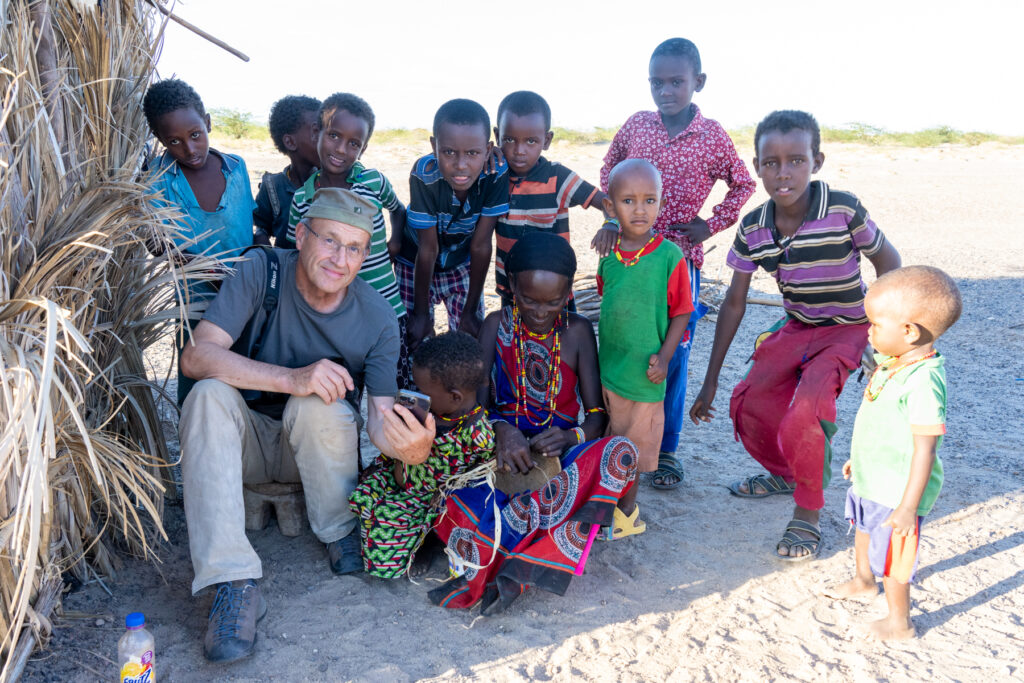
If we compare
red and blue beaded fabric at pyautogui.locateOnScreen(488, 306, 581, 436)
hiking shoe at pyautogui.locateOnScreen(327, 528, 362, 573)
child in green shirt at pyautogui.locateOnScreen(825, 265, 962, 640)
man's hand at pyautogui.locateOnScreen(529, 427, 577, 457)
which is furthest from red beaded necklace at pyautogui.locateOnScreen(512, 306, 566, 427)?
child in green shirt at pyautogui.locateOnScreen(825, 265, 962, 640)

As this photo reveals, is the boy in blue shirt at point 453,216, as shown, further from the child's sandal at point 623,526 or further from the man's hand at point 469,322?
the child's sandal at point 623,526

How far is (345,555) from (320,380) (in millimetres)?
777

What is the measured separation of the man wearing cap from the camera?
2.78m

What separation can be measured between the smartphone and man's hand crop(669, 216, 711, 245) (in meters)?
1.85

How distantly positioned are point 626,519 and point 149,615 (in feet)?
6.45

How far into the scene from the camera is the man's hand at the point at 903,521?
8.66 feet

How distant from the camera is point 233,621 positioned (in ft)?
8.65

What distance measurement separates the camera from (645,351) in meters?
3.46

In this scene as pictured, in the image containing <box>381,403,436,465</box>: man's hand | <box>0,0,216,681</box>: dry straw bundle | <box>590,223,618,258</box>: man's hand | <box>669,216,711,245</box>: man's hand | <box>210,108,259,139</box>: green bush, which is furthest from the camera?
<box>210,108,259,139</box>: green bush

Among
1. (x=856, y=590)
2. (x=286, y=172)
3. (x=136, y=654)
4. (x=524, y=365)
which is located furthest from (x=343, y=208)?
(x=856, y=590)

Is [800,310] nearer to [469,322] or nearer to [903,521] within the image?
[903,521]

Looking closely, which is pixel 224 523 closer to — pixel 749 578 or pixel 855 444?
pixel 749 578

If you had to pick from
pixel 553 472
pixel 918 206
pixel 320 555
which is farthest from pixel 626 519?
pixel 918 206

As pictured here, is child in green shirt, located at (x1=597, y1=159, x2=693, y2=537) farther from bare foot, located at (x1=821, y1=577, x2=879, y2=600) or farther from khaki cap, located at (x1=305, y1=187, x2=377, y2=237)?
khaki cap, located at (x1=305, y1=187, x2=377, y2=237)
